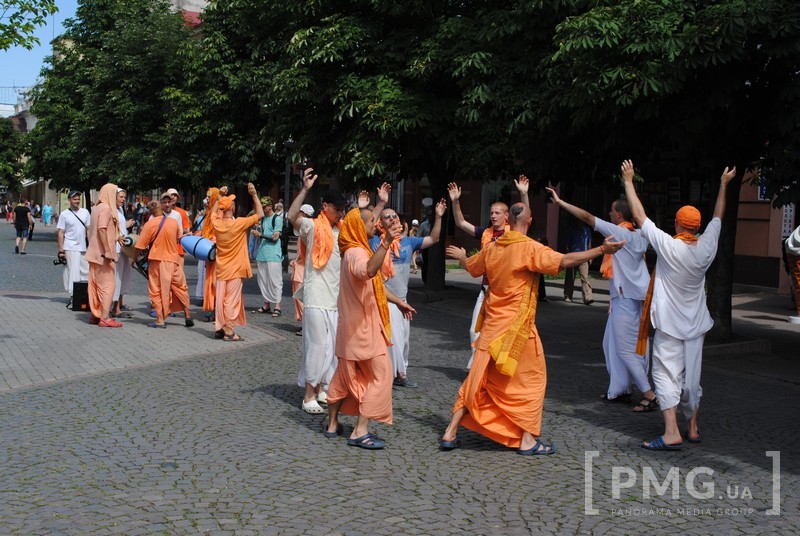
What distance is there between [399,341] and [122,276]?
22.7 feet

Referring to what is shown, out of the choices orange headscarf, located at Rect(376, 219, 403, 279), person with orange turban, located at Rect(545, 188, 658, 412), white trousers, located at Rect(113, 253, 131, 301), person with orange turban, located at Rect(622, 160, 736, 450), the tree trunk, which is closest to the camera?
person with orange turban, located at Rect(622, 160, 736, 450)

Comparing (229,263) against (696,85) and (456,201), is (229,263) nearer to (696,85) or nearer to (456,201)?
(456,201)

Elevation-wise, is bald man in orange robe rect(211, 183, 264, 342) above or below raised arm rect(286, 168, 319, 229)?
below

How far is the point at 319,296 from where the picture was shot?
26.7 feet

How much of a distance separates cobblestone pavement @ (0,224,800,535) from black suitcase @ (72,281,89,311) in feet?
12.8

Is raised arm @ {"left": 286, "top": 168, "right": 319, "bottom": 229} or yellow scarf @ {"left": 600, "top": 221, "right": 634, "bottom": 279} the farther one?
yellow scarf @ {"left": 600, "top": 221, "right": 634, "bottom": 279}

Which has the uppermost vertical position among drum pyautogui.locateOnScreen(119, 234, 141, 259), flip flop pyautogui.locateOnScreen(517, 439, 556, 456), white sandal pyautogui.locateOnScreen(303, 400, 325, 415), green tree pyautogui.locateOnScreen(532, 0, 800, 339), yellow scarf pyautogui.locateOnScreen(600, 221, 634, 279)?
green tree pyautogui.locateOnScreen(532, 0, 800, 339)

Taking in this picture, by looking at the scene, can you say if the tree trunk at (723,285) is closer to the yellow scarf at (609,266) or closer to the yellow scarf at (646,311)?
the yellow scarf at (609,266)

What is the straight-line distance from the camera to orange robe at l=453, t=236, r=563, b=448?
6820mm

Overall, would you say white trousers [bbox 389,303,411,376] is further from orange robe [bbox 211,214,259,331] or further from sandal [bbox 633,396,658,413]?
orange robe [bbox 211,214,259,331]

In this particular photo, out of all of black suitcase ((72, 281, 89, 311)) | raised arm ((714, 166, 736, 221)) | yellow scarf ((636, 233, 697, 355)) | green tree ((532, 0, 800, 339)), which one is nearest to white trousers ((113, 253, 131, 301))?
black suitcase ((72, 281, 89, 311))

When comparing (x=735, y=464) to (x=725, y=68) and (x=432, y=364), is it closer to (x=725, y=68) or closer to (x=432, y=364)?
(x=432, y=364)

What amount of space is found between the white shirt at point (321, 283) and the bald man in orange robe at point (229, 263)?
156 inches

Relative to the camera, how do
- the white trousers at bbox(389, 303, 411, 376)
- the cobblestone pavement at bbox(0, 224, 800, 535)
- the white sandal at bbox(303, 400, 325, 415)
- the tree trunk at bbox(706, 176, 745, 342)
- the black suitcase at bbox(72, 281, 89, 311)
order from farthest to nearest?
the black suitcase at bbox(72, 281, 89, 311) → the tree trunk at bbox(706, 176, 745, 342) → the white trousers at bbox(389, 303, 411, 376) → the white sandal at bbox(303, 400, 325, 415) → the cobblestone pavement at bbox(0, 224, 800, 535)
